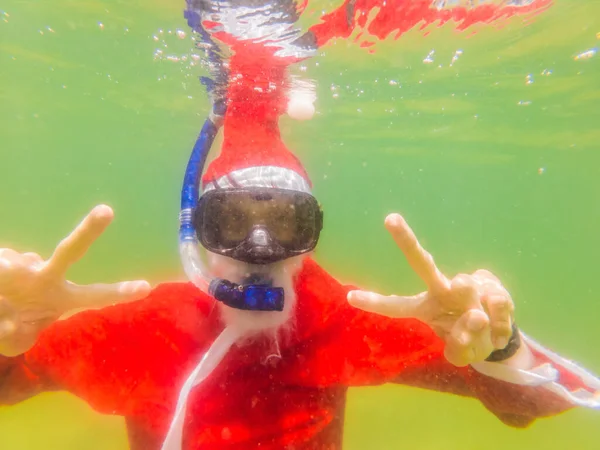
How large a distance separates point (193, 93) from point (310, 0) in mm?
7918

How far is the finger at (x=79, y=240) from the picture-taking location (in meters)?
2.18

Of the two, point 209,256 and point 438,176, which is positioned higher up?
point 209,256

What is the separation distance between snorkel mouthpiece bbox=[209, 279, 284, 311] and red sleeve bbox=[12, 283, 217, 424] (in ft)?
1.54

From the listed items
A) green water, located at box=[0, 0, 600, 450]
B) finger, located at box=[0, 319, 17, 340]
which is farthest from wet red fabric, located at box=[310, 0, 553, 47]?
finger, located at box=[0, 319, 17, 340]

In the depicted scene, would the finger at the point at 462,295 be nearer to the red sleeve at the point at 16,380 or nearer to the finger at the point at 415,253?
the finger at the point at 415,253

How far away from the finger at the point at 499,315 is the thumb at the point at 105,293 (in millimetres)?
1873

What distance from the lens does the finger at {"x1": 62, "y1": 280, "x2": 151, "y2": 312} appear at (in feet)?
7.50

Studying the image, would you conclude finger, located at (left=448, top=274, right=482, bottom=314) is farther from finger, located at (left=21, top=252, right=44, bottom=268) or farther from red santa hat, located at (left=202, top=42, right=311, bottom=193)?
finger, located at (left=21, top=252, right=44, bottom=268)

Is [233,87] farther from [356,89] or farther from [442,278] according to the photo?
[442,278]

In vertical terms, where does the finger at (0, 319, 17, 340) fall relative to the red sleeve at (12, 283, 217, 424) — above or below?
above

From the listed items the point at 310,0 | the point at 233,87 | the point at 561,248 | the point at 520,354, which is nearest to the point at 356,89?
the point at 233,87

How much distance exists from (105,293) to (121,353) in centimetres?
87

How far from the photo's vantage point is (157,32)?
27.9ft

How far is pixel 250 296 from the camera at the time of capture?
2875 mm
